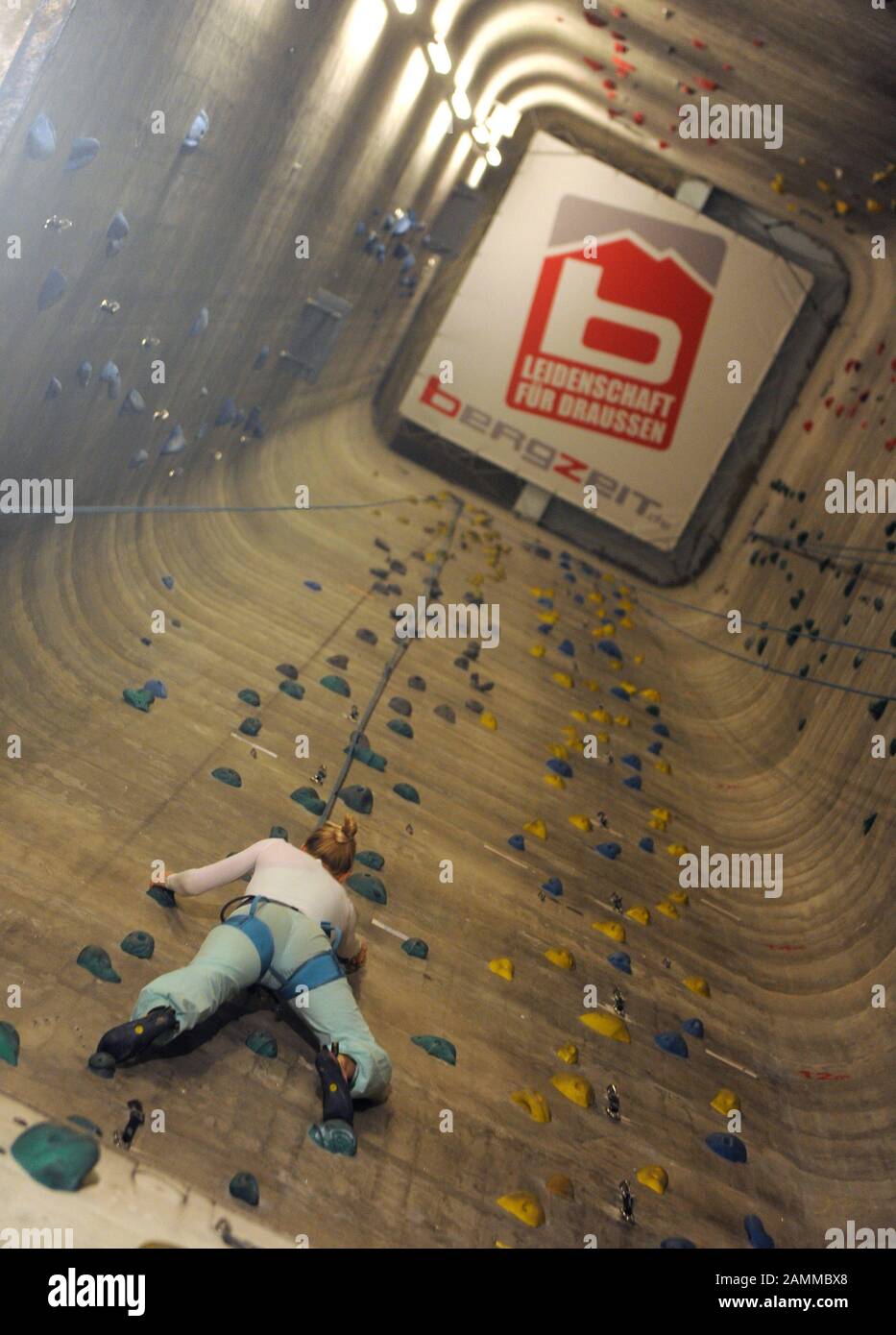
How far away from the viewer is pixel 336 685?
6492mm

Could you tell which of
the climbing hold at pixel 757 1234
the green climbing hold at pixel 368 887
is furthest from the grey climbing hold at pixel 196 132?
the climbing hold at pixel 757 1234

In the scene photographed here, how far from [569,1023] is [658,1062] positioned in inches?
14.3

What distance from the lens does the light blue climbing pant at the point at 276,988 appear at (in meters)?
3.22

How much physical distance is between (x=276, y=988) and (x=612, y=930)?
2.17 m

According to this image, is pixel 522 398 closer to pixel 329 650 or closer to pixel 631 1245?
pixel 329 650

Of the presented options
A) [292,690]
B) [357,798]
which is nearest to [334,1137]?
[357,798]

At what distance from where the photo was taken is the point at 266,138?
6.82m

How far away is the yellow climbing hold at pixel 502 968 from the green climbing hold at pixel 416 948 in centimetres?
30

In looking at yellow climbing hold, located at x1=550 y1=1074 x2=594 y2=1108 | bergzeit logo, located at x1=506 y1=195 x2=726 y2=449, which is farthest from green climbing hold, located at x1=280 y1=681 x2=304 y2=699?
bergzeit logo, located at x1=506 y1=195 x2=726 y2=449

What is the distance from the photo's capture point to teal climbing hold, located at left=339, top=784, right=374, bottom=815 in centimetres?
528

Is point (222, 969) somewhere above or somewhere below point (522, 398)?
below

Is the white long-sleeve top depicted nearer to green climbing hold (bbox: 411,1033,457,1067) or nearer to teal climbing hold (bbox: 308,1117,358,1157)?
green climbing hold (bbox: 411,1033,457,1067)

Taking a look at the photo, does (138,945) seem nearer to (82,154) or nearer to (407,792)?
(407,792)
